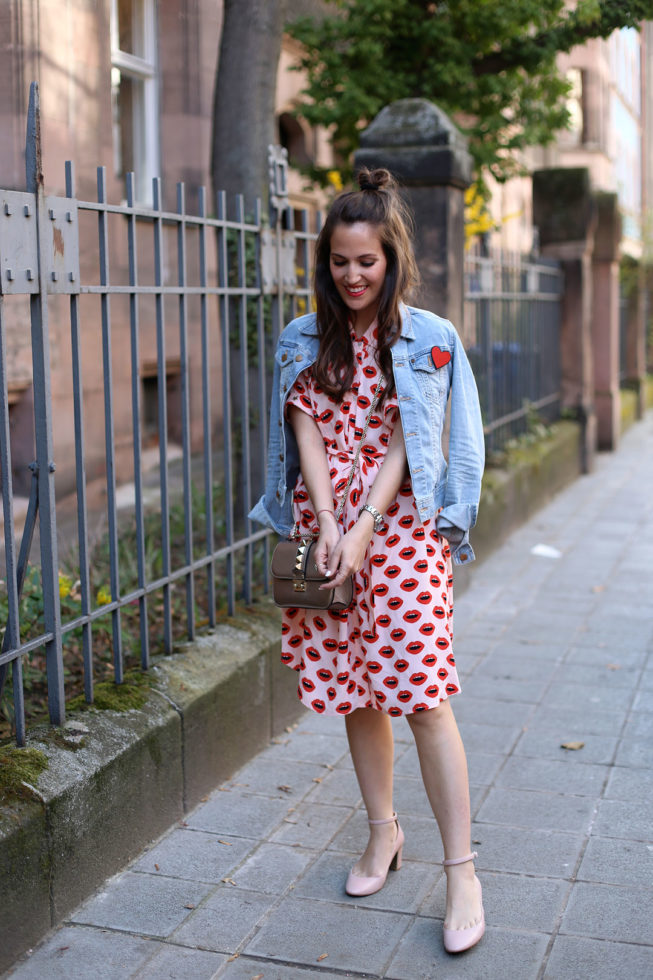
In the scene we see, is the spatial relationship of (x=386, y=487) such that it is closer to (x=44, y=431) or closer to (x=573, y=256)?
(x=44, y=431)

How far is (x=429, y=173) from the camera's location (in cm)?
629

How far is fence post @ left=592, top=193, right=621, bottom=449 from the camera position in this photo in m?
12.8

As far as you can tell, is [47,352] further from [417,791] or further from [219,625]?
[417,791]

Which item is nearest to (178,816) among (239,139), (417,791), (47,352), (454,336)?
(417,791)

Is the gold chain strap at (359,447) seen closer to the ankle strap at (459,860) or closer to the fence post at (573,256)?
the ankle strap at (459,860)

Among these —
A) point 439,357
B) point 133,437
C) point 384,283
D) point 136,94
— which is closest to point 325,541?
point 439,357

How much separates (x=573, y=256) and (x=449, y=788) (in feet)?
30.5

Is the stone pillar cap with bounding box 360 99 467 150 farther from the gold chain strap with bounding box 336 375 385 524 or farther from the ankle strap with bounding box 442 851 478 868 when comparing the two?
the ankle strap with bounding box 442 851 478 868

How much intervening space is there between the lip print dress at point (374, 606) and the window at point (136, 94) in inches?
262

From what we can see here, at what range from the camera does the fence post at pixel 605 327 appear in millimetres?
12781

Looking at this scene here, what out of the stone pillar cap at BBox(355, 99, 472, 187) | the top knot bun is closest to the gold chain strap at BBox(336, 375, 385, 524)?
the top knot bun

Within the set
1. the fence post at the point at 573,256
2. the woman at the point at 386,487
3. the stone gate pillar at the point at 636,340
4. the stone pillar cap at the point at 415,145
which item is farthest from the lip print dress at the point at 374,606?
the stone gate pillar at the point at 636,340

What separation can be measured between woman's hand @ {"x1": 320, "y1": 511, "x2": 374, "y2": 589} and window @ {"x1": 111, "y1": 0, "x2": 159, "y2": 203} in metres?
6.91

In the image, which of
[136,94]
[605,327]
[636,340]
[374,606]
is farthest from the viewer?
[636,340]
